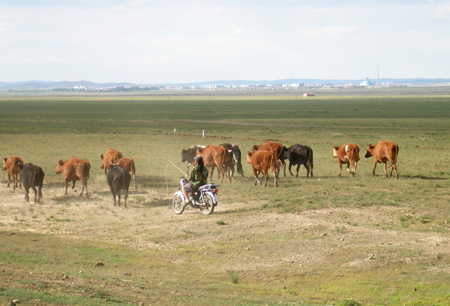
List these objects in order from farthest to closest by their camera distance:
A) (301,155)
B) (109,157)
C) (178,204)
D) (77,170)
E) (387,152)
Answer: (301,155) < (387,152) < (109,157) < (77,170) < (178,204)

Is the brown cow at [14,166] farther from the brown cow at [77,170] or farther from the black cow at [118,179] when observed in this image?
the black cow at [118,179]

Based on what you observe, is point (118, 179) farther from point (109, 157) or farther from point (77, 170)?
point (109, 157)

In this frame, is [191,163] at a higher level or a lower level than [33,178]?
lower

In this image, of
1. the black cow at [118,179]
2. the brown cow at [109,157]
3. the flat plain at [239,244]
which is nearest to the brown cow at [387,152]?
the flat plain at [239,244]

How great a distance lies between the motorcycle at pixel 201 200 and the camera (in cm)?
1630

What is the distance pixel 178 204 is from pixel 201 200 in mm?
821

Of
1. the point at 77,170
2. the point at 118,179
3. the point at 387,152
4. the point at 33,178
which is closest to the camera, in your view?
the point at 118,179

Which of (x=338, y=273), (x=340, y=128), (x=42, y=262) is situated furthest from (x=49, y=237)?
(x=340, y=128)

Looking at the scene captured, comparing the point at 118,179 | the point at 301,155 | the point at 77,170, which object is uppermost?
the point at 77,170

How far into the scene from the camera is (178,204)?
16953mm

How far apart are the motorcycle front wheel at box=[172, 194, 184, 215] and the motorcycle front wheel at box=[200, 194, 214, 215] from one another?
62 cm

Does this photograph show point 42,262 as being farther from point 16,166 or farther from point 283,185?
point 283,185

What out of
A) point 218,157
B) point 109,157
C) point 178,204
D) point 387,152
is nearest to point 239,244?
point 178,204

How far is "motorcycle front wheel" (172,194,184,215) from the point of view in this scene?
16750 millimetres
